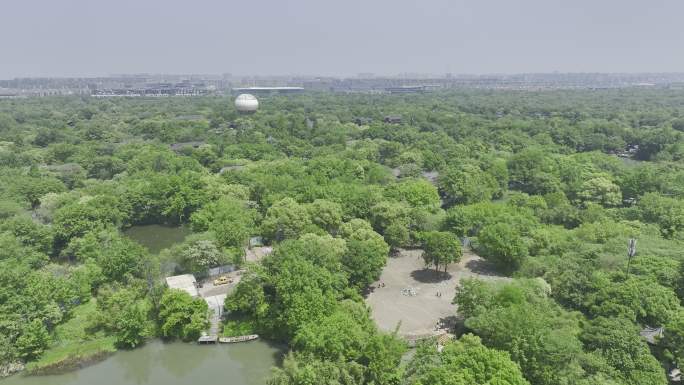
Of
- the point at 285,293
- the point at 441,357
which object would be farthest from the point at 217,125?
the point at 441,357

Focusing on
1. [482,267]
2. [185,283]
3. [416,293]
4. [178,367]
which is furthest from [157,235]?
[482,267]

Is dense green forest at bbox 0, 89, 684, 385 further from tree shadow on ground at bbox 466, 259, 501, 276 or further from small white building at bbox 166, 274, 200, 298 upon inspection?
small white building at bbox 166, 274, 200, 298

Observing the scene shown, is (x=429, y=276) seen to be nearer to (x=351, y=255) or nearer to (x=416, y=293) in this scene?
(x=416, y=293)

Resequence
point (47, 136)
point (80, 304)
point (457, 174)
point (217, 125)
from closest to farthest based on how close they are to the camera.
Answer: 1. point (80, 304)
2. point (457, 174)
3. point (47, 136)
4. point (217, 125)

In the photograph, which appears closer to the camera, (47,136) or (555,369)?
(555,369)

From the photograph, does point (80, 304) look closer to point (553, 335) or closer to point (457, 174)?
point (553, 335)

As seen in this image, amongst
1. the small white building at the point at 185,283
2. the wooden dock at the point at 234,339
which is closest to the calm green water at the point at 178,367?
the wooden dock at the point at 234,339
